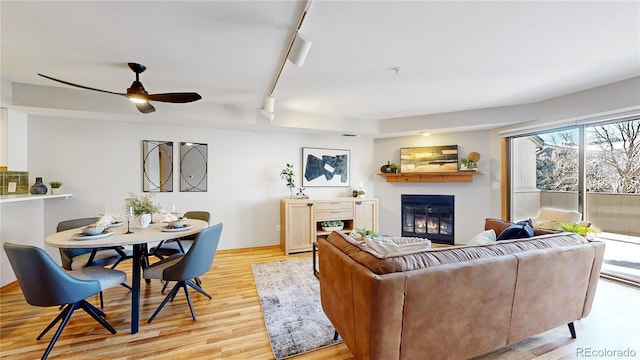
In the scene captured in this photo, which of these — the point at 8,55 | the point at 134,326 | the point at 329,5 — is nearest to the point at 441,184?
the point at 329,5

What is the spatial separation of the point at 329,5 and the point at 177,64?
1.67 metres

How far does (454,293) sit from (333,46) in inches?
79.4

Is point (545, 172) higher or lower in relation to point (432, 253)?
higher

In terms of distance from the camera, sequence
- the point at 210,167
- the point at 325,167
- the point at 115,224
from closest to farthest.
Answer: the point at 115,224 → the point at 210,167 → the point at 325,167

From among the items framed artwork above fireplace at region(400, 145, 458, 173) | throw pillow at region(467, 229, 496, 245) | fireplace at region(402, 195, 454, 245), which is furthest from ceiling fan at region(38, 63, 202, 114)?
fireplace at region(402, 195, 454, 245)

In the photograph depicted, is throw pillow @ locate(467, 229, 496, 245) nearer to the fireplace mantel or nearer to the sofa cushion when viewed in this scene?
the sofa cushion

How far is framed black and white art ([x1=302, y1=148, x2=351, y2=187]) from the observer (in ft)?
15.7

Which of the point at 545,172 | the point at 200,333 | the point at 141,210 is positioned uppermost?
the point at 545,172

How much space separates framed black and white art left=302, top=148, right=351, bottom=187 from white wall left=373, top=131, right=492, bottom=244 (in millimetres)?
733

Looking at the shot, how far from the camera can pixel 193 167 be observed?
4.09 metres

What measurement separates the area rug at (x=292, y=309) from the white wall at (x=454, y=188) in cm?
231

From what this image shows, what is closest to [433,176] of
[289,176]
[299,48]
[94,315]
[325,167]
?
[325,167]

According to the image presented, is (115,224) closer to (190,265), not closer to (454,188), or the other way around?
(190,265)

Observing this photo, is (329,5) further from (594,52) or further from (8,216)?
(8,216)
